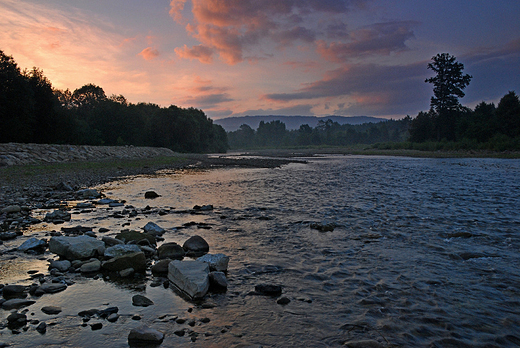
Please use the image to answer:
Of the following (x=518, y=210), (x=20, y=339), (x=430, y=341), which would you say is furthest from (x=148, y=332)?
(x=518, y=210)

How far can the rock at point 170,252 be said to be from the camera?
282 inches

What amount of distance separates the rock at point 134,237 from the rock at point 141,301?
284 centimetres

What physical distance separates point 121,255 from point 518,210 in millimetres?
15175

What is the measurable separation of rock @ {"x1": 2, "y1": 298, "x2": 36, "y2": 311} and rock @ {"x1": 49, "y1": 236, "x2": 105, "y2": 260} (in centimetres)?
203

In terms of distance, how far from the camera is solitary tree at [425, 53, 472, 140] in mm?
84125

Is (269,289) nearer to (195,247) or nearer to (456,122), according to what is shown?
(195,247)

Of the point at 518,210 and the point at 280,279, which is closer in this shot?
the point at 280,279

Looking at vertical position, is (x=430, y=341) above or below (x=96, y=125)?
below

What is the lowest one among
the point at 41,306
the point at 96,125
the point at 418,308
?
the point at 418,308

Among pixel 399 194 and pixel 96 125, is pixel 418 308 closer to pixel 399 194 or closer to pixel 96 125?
pixel 399 194

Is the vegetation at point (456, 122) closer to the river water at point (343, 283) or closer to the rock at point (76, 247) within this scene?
the river water at point (343, 283)

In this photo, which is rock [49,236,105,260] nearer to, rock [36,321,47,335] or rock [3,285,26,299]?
rock [3,285,26,299]

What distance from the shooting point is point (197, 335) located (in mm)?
4102

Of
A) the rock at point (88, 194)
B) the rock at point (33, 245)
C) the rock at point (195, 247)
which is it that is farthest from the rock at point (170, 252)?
the rock at point (88, 194)
